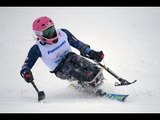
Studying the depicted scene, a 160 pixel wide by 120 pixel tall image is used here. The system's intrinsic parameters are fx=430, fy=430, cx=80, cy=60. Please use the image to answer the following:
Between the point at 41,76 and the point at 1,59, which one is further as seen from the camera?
the point at 1,59

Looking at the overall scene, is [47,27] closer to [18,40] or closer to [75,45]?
[75,45]

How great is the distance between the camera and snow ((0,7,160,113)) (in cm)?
915

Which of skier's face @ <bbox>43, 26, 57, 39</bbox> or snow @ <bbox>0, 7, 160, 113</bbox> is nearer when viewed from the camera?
snow @ <bbox>0, 7, 160, 113</bbox>

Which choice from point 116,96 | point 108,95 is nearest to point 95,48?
point 108,95

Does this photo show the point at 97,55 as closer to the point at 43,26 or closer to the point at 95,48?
the point at 43,26

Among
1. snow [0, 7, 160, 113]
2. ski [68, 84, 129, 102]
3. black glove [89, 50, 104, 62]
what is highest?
black glove [89, 50, 104, 62]

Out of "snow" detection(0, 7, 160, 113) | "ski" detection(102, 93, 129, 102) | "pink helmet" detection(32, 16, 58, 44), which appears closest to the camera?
"snow" detection(0, 7, 160, 113)

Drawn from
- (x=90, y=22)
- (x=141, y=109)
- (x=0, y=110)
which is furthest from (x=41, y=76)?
(x=90, y=22)

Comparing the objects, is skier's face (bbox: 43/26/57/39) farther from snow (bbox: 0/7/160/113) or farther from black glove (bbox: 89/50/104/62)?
snow (bbox: 0/7/160/113)

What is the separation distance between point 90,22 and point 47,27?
35.8ft

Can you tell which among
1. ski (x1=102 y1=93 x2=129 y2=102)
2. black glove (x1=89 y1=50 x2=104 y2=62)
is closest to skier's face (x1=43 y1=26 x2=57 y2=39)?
black glove (x1=89 y1=50 x2=104 y2=62)

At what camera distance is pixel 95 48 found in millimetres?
15883

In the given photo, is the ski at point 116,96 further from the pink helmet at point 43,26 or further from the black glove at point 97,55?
the pink helmet at point 43,26

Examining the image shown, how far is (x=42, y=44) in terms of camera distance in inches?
408
